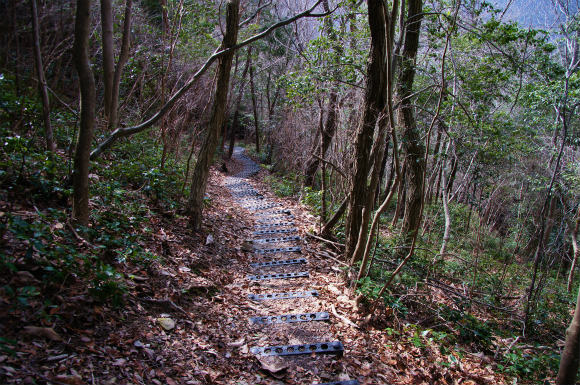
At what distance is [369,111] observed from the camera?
4.71 metres

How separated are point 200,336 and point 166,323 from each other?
0.33 meters

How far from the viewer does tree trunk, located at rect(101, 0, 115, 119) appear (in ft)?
21.6

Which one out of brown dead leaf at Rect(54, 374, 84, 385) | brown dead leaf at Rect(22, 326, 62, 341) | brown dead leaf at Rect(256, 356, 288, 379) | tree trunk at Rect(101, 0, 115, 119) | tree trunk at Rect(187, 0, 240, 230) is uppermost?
tree trunk at Rect(101, 0, 115, 119)

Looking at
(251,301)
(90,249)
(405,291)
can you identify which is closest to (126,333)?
(90,249)

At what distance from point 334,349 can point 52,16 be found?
24.3 ft

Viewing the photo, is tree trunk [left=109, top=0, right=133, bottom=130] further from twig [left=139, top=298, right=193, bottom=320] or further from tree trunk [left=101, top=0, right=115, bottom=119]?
twig [left=139, top=298, right=193, bottom=320]

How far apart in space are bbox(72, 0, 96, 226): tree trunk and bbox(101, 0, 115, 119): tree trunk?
460cm

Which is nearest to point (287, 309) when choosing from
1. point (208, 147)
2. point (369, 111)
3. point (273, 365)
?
point (273, 365)

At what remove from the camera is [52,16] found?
6.22m

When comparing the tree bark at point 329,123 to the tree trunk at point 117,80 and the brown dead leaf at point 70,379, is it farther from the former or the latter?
the brown dead leaf at point 70,379

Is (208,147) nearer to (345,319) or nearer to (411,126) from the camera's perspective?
(345,319)

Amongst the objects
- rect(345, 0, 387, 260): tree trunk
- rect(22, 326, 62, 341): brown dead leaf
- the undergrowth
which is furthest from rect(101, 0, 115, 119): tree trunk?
rect(22, 326, 62, 341): brown dead leaf

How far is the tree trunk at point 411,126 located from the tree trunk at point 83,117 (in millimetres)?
5076

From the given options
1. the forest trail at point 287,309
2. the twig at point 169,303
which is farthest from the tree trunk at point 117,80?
the twig at point 169,303
